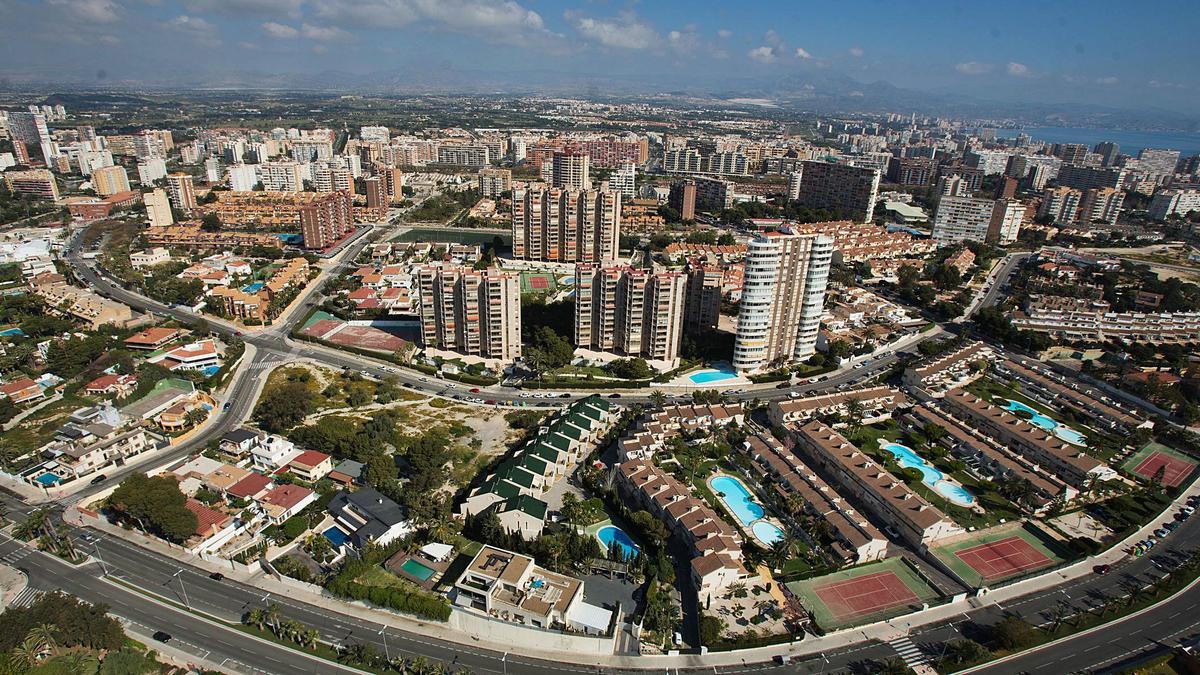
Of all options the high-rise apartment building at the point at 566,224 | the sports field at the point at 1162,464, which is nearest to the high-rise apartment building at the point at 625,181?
the high-rise apartment building at the point at 566,224

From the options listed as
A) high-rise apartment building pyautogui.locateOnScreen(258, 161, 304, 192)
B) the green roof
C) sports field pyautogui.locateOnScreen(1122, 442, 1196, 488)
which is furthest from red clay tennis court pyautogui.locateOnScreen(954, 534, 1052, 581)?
high-rise apartment building pyautogui.locateOnScreen(258, 161, 304, 192)

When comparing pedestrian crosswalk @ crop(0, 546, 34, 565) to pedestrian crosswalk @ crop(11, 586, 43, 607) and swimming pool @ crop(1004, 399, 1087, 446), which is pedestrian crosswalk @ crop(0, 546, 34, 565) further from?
swimming pool @ crop(1004, 399, 1087, 446)

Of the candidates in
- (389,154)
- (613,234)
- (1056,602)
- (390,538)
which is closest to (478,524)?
(390,538)

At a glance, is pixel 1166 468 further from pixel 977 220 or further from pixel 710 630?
pixel 977 220

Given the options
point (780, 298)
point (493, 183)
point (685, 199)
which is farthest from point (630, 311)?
point (493, 183)

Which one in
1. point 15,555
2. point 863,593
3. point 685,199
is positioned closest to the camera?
point 863,593
